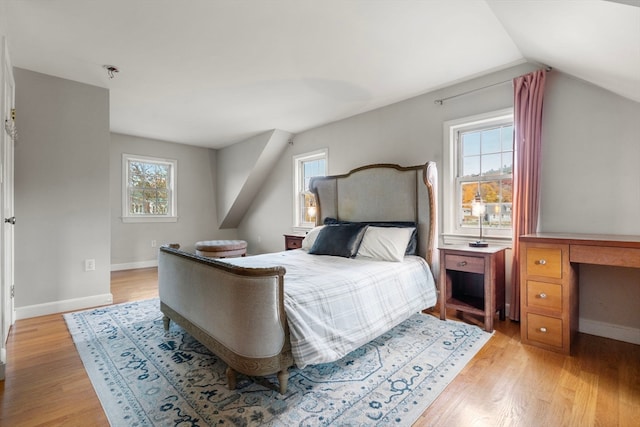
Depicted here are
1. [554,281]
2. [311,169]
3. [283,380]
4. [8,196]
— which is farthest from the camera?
[311,169]

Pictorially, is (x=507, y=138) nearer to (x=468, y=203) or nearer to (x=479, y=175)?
(x=479, y=175)

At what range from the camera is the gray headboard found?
3168 mm

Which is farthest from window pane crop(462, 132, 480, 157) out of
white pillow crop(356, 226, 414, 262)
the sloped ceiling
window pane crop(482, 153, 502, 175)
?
white pillow crop(356, 226, 414, 262)

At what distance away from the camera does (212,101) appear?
12.4 ft

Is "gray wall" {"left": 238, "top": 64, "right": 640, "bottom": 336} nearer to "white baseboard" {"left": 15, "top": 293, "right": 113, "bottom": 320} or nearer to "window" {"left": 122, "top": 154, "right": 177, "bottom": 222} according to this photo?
"white baseboard" {"left": 15, "top": 293, "right": 113, "bottom": 320}

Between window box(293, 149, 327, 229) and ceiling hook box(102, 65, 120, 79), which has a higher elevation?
ceiling hook box(102, 65, 120, 79)

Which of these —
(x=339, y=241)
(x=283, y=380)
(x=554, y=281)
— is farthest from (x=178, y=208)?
(x=554, y=281)

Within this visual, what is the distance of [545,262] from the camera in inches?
88.1

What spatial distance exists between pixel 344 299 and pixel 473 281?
1774mm

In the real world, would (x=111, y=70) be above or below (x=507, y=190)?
above

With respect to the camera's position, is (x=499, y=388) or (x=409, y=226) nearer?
(x=499, y=388)

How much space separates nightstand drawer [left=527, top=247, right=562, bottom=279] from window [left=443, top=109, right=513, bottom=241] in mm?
655

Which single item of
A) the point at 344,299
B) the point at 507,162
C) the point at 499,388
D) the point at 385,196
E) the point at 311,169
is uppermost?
the point at 311,169

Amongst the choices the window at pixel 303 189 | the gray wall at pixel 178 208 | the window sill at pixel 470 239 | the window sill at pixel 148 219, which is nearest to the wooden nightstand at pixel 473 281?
the window sill at pixel 470 239
